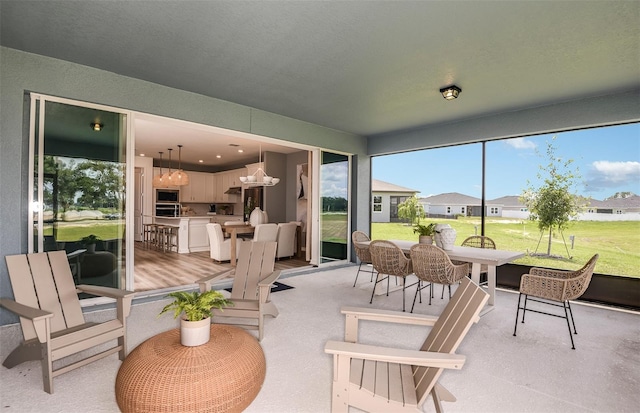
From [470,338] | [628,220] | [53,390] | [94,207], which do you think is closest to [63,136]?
[94,207]

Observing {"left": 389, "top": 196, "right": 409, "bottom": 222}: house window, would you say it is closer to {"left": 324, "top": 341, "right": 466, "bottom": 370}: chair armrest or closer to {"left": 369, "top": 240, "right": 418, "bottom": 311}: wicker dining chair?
{"left": 369, "top": 240, "right": 418, "bottom": 311}: wicker dining chair

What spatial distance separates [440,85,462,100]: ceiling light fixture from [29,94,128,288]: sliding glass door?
4.04 meters

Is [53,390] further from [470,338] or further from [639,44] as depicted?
[639,44]

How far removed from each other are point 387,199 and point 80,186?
5973 millimetres

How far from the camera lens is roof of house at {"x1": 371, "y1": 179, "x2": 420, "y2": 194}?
7180 millimetres

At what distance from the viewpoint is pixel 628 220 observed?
439 centimetres

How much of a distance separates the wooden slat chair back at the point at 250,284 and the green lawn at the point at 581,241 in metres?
3.63

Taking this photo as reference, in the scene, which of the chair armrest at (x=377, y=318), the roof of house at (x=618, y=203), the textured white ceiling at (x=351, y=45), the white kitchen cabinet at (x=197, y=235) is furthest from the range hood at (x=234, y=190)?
the chair armrest at (x=377, y=318)

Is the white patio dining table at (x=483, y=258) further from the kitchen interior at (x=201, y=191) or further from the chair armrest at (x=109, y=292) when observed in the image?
the kitchen interior at (x=201, y=191)

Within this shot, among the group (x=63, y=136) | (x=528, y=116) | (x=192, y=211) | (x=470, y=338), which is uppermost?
(x=528, y=116)

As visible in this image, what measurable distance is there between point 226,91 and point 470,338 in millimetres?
4156

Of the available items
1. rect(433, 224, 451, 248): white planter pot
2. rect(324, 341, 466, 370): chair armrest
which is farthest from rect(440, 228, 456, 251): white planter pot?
rect(324, 341, 466, 370): chair armrest

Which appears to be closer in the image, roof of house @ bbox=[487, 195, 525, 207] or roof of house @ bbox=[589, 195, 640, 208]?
roof of house @ bbox=[589, 195, 640, 208]

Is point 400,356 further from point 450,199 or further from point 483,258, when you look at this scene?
point 450,199
